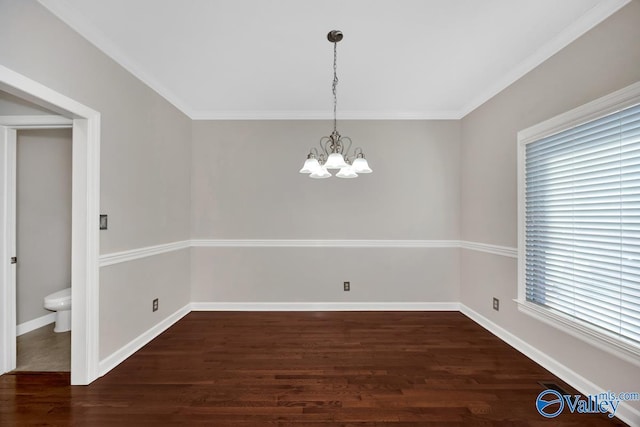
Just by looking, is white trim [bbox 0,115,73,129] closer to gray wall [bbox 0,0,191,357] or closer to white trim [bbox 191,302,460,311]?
gray wall [bbox 0,0,191,357]

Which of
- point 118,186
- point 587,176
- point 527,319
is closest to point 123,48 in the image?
point 118,186

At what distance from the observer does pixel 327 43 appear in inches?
87.1

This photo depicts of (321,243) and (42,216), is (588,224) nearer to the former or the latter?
(321,243)

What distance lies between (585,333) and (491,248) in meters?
1.20

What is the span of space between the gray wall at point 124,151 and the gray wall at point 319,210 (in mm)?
398

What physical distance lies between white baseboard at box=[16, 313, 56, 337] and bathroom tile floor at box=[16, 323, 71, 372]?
7 centimetres

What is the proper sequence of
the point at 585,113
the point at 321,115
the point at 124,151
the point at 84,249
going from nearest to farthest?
the point at 585,113, the point at 84,249, the point at 124,151, the point at 321,115

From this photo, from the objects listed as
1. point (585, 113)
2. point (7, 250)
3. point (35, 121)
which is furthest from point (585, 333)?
point (35, 121)

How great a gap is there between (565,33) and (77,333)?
450 centimetres

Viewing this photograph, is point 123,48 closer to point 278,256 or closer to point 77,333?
point 77,333

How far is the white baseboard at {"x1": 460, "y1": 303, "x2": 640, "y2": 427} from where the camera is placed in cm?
168

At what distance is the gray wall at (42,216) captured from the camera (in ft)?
10.1

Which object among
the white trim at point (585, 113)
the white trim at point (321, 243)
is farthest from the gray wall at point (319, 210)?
the white trim at point (585, 113)

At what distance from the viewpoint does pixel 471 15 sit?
6.25 feet
